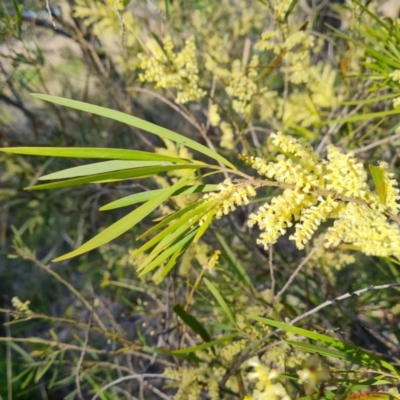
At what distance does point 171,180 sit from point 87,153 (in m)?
0.93

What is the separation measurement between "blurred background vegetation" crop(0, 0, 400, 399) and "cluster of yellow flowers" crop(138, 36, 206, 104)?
58 millimetres

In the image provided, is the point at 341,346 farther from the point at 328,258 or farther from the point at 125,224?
the point at 328,258

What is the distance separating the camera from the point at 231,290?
1.10 meters

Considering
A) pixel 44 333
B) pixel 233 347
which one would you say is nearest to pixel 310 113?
pixel 233 347

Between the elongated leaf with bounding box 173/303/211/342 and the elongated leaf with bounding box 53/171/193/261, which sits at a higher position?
the elongated leaf with bounding box 53/171/193/261

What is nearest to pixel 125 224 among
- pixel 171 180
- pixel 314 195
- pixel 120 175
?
pixel 120 175

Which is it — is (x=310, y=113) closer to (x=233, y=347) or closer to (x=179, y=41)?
(x=233, y=347)

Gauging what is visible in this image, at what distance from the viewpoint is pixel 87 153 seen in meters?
0.51

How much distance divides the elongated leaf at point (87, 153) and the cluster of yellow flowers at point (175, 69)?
15.5 inches

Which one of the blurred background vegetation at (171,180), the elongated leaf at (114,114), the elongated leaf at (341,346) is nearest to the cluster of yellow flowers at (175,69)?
the blurred background vegetation at (171,180)

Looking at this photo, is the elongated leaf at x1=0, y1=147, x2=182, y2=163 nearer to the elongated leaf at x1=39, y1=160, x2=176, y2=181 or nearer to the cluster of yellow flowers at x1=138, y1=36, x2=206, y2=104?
the elongated leaf at x1=39, y1=160, x2=176, y2=181

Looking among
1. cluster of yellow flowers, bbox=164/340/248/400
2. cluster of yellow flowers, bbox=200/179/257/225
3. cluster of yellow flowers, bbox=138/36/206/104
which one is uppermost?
cluster of yellow flowers, bbox=138/36/206/104

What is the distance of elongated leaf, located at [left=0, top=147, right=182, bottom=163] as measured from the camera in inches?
19.6

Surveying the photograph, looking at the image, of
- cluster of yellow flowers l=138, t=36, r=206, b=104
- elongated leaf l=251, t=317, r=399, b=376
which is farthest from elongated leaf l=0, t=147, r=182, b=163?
cluster of yellow flowers l=138, t=36, r=206, b=104
